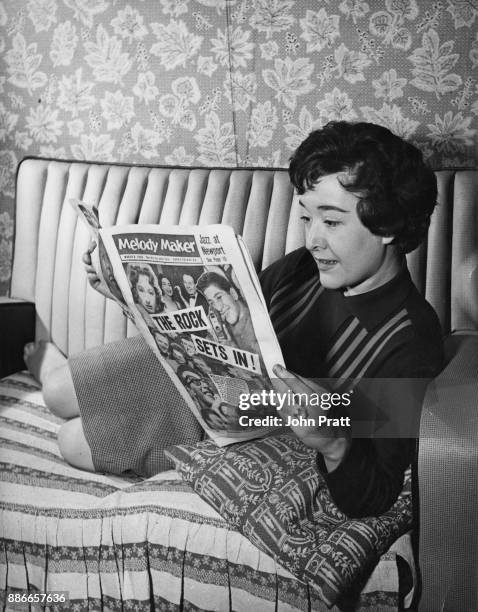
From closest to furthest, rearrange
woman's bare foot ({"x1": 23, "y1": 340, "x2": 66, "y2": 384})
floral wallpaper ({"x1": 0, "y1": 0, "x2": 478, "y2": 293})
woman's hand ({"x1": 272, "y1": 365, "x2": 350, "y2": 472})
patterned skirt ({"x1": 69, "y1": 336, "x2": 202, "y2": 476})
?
woman's hand ({"x1": 272, "y1": 365, "x2": 350, "y2": 472}) → patterned skirt ({"x1": 69, "y1": 336, "x2": 202, "y2": 476}) → floral wallpaper ({"x1": 0, "y1": 0, "x2": 478, "y2": 293}) → woman's bare foot ({"x1": 23, "y1": 340, "x2": 66, "y2": 384})

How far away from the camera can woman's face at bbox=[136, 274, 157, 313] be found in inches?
42.3

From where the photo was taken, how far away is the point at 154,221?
5.44 ft

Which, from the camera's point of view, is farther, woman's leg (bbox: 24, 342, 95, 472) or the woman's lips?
woman's leg (bbox: 24, 342, 95, 472)

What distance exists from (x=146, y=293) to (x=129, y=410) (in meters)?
0.33

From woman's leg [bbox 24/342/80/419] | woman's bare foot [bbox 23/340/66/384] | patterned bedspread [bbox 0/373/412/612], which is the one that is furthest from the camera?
woman's bare foot [bbox 23/340/66/384]

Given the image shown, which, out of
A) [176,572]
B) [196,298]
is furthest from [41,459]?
[196,298]

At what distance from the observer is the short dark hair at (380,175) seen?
108 centimetres

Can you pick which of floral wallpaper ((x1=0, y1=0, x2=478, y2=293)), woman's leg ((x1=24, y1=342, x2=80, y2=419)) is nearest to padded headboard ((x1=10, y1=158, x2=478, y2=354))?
floral wallpaper ((x1=0, y1=0, x2=478, y2=293))

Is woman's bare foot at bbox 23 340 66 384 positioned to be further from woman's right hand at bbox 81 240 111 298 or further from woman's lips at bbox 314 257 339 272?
woman's lips at bbox 314 257 339 272

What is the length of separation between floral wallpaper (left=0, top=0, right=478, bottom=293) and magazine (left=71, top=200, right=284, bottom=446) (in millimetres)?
661

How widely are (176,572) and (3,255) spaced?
1.32 metres

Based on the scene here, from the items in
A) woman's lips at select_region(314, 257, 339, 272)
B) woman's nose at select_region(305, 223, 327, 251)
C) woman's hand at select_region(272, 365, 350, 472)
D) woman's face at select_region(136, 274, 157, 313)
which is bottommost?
woman's hand at select_region(272, 365, 350, 472)

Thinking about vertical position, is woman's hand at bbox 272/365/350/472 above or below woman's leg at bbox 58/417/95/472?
above

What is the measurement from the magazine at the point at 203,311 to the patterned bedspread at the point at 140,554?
0.16 metres
